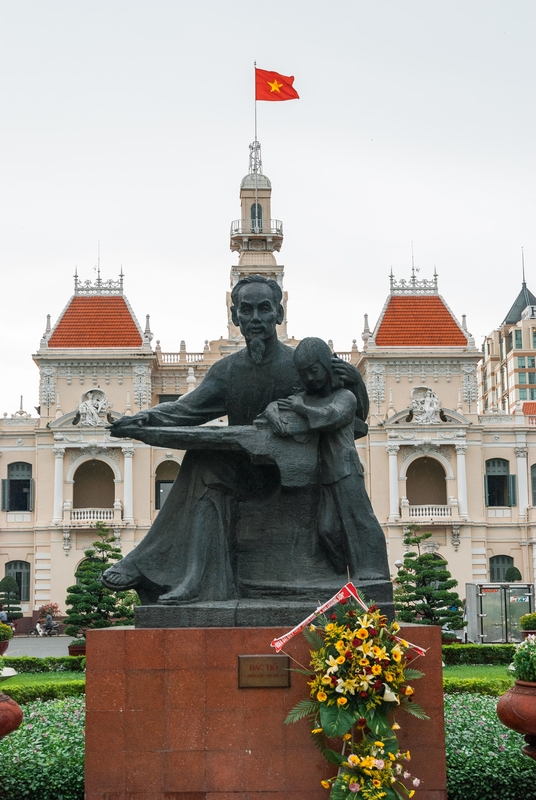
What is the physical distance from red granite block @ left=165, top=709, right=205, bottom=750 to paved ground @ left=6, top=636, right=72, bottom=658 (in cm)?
2015

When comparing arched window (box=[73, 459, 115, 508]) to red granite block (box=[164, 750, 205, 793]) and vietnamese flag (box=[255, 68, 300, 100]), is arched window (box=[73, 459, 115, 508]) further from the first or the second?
red granite block (box=[164, 750, 205, 793])

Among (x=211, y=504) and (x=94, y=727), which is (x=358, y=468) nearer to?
(x=211, y=504)

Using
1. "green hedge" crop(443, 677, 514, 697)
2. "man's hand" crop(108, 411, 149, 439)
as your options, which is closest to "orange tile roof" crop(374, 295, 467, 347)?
"green hedge" crop(443, 677, 514, 697)

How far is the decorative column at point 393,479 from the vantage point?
4056 cm

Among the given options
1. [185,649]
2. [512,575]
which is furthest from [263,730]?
[512,575]

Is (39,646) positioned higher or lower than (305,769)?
lower

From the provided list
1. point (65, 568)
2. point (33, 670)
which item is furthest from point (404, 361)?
point (33, 670)

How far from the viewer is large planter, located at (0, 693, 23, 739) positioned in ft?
21.6

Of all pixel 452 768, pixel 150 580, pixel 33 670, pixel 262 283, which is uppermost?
pixel 262 283

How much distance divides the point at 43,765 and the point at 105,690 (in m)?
1.36

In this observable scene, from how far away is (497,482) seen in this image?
42.6 metres

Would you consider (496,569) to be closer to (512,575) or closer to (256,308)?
(512,575)

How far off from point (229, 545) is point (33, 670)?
615 inches

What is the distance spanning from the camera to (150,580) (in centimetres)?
647
